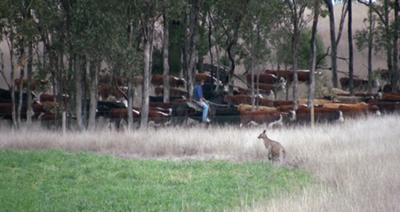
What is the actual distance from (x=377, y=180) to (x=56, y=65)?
705 inches

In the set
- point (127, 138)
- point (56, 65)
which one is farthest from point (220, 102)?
point (127, 138)

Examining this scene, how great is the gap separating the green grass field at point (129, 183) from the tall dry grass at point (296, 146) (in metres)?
1.02

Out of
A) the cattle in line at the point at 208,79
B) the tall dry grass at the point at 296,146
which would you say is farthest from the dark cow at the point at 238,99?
the tall dry grass at the point at 296,146

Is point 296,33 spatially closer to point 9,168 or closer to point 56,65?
point 56,65

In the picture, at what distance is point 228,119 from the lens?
29312 millimetres

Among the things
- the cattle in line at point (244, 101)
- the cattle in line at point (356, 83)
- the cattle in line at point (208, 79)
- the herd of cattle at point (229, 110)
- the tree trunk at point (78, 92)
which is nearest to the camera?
the tree trunk at point (78, 92)

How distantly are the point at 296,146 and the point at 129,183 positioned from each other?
6.81 m

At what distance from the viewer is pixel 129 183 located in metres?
16.7

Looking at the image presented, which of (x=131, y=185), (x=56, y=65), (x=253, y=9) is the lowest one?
(x=131, y=185)

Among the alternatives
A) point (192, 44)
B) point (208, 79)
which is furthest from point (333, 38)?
point (192, 44)

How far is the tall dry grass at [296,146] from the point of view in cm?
1461

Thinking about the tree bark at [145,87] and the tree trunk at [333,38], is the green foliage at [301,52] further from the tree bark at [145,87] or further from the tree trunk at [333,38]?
the tree bark at [145,87]

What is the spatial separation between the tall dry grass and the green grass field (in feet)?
3.35

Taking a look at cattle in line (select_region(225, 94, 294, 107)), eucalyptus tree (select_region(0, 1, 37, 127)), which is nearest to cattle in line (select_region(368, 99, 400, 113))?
cattle in line (select_region(225, 94, 294, 107))
